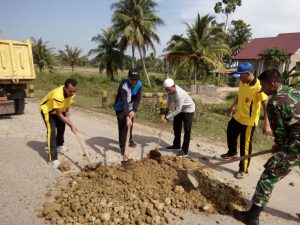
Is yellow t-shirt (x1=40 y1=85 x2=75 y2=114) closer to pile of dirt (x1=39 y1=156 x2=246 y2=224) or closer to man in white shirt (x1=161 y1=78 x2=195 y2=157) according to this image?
pile of dirt (x1=39 y1=156 x2=246 y2=224)

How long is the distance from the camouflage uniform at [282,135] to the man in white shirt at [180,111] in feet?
7.28

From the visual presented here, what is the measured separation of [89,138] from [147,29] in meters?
20.7

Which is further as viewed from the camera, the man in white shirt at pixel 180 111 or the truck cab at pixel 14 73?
the truck cab at pixel 14 73

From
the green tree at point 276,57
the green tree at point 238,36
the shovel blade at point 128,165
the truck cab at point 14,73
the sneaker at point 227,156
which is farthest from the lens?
the green tree at point 238,36

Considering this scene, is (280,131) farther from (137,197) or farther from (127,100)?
(127,100)

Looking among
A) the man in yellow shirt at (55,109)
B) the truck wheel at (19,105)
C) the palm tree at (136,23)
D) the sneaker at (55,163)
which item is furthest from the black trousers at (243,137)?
the palm tree at (136,23)

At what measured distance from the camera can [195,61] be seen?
72.3 feet

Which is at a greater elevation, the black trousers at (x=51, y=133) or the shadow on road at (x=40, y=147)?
the black trousers at (x=51, y=133)

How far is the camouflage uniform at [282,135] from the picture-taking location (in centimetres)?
315

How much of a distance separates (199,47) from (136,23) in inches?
274

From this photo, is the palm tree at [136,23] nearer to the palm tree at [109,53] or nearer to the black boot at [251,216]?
the palm tree at [109,53]

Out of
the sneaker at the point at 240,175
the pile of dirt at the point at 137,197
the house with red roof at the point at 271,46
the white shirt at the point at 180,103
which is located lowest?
Answer: the sneaker at the point at 240,175

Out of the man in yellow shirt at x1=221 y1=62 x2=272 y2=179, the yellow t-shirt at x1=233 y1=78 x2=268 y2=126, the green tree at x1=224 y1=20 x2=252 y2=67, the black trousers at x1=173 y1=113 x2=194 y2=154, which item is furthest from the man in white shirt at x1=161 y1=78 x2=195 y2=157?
the green tree at x1=224 y1=20 x2=252 y2=67

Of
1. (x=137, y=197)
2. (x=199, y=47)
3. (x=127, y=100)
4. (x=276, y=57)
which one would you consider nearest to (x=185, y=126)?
(x=127, y=100)
